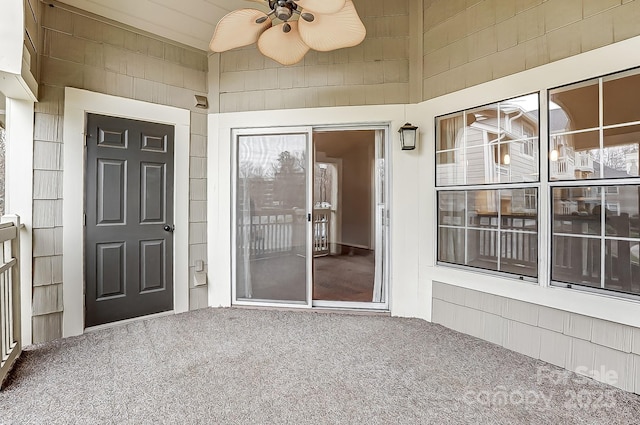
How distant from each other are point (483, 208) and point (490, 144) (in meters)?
0.56

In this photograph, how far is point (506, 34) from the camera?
2775 millimetres

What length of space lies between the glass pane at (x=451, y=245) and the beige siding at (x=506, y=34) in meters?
1.32

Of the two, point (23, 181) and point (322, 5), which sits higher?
point (322, 5)

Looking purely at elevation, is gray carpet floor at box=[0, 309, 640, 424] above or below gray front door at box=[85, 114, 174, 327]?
below

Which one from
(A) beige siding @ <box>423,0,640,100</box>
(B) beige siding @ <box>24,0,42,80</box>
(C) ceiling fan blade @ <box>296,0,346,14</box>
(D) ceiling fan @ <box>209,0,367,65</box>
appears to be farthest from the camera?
(B) beige siding @ <box>24,0,42,80</box>

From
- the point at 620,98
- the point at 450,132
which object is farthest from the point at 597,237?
the point at 450,132

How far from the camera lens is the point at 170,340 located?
9.42ft

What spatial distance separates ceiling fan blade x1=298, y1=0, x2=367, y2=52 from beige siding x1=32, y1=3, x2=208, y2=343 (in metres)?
1.97

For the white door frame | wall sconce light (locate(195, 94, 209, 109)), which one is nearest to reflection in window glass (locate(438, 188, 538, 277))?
wall sconce light (locate(195, 94, 209, 109))

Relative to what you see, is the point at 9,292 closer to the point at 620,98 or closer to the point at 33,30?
the point at 33,30

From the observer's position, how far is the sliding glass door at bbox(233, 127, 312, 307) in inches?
145

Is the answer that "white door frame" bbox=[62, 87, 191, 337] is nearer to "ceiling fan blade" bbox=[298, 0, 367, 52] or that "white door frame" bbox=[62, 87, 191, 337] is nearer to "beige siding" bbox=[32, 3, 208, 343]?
"beige siding" bbox=[32, 3, 208, 343]

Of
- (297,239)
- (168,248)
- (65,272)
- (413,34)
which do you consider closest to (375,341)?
(297,239)

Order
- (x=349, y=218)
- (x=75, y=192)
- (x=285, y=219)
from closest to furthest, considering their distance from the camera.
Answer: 1. (x=75, y=192)
2. (x=285, y=219)
3. (x=349, y=218)
